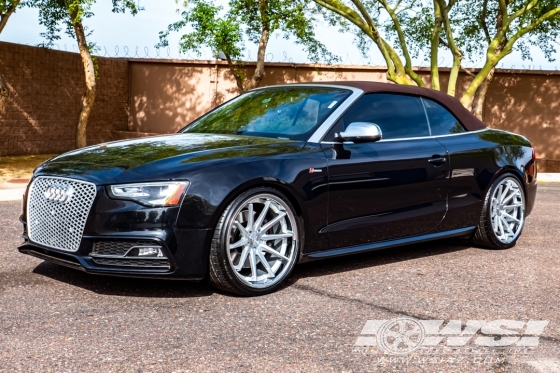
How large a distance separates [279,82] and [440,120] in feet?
56.4

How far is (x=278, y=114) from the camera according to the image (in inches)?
257

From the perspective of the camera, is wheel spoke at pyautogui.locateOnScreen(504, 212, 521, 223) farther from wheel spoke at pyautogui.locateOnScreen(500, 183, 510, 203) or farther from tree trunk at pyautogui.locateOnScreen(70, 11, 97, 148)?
tree trunk at pyautogui.locateOnScreen(70, 11, 97, 148)

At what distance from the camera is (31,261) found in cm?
657

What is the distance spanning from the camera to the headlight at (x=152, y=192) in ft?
16.9

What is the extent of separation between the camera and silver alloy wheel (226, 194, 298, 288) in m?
5.46

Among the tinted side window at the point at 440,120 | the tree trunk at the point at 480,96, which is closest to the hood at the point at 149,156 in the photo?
the tinted side window at the point at 440,120

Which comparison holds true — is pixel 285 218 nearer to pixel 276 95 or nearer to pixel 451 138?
pixel 276 95

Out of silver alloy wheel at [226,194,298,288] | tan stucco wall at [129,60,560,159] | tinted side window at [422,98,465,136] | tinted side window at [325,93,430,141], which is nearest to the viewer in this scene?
silver alloy wheel at [226,194,298,288]

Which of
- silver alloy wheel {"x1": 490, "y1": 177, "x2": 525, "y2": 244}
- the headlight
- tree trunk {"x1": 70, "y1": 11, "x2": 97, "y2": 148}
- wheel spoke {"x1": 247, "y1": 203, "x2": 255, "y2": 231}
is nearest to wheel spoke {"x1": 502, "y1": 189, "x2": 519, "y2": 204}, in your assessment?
silver alloy wheel {"x1": 490, "y1": 177, "x2": 525, "y2": 244}

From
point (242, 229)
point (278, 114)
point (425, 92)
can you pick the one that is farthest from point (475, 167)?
point (242, 229)

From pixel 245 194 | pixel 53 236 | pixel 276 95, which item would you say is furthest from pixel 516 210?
pixel 53 236

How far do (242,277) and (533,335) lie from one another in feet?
6.28

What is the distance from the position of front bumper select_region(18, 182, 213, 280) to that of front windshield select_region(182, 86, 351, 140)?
137 centimetres

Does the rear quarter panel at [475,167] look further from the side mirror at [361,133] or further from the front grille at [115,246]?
the front grille at [115,246]
